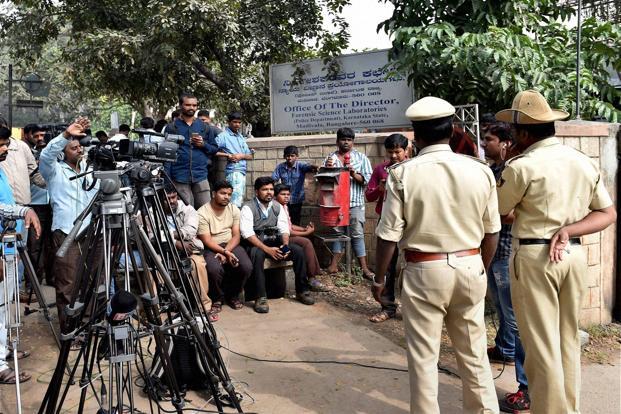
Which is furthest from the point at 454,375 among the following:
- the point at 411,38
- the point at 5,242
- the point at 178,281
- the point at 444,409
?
the point at 411,38

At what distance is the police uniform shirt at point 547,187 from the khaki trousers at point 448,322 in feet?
1.56

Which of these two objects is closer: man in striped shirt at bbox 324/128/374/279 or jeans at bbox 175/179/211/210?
man in striped shirt at bbox 324/128/374/279

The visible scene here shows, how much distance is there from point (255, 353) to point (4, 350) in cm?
185

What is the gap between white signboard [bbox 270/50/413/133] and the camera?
7914 millimetres

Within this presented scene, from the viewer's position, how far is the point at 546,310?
3352 millimetres

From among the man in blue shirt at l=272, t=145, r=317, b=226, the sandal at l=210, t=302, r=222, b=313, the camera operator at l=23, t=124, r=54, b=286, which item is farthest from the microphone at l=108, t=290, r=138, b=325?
the man in blue shirt at l=272, t=145, r=317, b=226

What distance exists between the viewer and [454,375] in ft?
14.8

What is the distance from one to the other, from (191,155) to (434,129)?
4333 mm

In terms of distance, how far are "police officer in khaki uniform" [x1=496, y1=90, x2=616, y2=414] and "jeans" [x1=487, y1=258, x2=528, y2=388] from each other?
0.53 metres

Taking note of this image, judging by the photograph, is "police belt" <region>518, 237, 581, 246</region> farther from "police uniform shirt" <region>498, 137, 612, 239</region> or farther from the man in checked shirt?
the man in checked shirt

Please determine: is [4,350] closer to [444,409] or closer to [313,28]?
[444,409]

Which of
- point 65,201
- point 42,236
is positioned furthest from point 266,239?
point 42,236

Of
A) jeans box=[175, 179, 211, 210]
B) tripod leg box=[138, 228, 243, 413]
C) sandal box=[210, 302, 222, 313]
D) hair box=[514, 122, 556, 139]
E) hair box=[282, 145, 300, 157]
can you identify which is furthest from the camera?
hair box=[282, 145, 300, 157]

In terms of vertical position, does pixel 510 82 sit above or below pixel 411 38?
below
